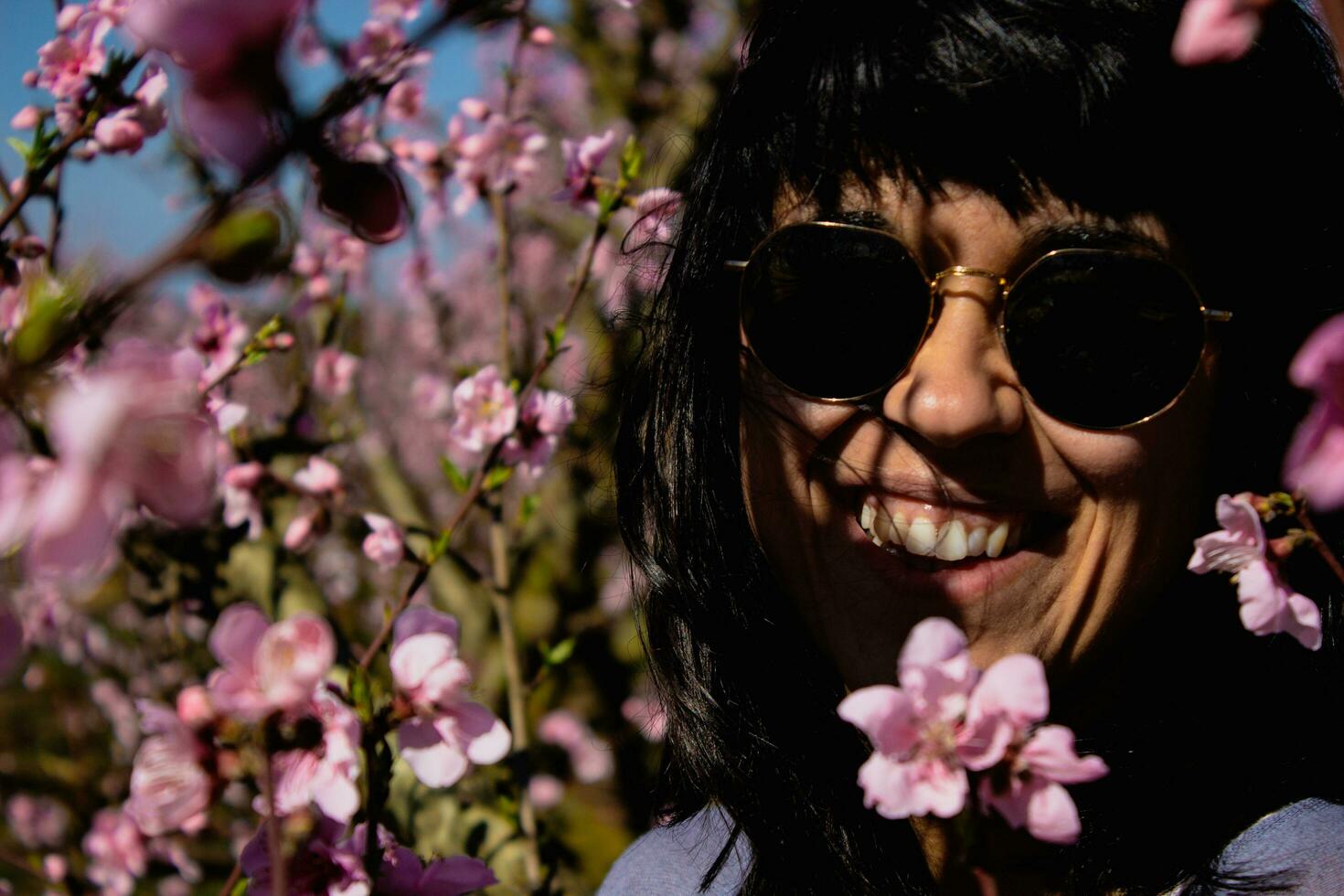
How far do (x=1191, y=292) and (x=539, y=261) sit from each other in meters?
5.76

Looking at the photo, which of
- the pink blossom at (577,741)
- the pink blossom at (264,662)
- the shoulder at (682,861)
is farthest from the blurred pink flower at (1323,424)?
the pink blossom at (577,741)

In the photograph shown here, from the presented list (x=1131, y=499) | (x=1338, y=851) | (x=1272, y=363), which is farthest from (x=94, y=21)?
(x=1338, y=851)

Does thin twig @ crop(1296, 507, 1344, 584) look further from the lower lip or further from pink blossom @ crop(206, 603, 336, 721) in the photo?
pink blossom @ crop(206, 603, 336, 721)

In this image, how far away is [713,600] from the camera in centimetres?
149

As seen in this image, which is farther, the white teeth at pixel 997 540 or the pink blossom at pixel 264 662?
the white teeth at pixel 997 540

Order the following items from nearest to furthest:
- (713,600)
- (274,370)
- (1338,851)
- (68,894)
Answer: (1338,851)
(713,600)
(68,894)
(274,370)

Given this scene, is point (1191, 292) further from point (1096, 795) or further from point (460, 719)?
point (460, 719)

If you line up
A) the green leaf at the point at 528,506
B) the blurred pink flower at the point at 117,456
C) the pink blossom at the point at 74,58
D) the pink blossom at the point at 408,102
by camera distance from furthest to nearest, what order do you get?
the pink blossom at the point at 408,102 → the green leaf at the point at 528,506 → the pink blossom at the point at 74,58 → the blurred pink flower at the point at 117,456

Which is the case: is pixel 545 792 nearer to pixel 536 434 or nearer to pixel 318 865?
pixel 536 434

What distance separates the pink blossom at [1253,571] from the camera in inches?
37.7

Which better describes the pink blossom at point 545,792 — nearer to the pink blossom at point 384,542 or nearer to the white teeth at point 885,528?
the pink blossom at point 384,542

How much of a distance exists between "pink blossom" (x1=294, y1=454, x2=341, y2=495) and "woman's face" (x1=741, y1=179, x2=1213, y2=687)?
121cm

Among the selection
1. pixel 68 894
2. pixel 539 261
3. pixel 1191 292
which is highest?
pixel 1191 292

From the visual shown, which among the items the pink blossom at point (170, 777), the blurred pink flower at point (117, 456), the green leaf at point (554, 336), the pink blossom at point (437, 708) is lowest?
the green leaf at point (554, 336)
